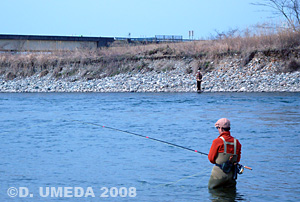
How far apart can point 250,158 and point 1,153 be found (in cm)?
518

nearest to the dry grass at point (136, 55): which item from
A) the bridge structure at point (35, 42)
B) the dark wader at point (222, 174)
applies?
the bridge structure at point (35, 42)

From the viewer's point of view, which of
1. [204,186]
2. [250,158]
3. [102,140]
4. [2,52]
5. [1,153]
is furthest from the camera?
[2,52]

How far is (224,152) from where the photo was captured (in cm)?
699

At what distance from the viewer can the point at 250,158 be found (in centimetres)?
981

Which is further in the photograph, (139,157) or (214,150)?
(139,157)

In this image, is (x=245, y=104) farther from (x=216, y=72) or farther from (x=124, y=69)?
(x=124, y=69)

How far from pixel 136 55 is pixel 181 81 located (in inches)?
312

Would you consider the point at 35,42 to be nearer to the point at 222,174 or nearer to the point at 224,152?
the point at 222,174

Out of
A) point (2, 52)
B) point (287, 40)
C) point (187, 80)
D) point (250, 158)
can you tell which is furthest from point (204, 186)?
point (2, 52)

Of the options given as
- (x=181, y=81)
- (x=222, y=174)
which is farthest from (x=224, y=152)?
(x=181, y=81)

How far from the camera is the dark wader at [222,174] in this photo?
701 cm

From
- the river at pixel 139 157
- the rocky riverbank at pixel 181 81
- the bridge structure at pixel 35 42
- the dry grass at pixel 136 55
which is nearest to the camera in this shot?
the river at pixel 139 157

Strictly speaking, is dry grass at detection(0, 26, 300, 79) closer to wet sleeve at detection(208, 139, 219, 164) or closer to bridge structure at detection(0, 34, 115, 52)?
bridge structure at detection(0, 34, 115, 52)

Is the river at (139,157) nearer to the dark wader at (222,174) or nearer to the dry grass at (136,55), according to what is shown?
the dark wader at (222,174)
